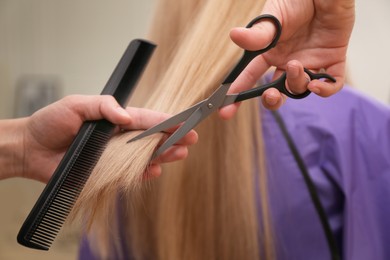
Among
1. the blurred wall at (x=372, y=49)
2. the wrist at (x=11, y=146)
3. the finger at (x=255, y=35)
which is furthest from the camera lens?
Result: the blurred wall at (x=372, y=49)

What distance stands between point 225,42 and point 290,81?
0.54ft

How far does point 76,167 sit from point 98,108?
0.24 feet

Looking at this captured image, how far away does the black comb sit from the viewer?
0.44 meters

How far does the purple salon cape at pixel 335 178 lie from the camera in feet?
2.19

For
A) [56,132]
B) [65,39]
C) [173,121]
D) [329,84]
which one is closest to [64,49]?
[65,39]

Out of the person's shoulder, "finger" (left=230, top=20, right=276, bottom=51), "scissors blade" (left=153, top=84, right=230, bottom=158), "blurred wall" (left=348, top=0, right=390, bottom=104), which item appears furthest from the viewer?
"blurred wall" (left=348, top=0, right=390, bottom=104)

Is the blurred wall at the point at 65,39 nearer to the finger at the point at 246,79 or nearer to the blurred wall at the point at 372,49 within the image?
the blurred wall at the point at 372,49

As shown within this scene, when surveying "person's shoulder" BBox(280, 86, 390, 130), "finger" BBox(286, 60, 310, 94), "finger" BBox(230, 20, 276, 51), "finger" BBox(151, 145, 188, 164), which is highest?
"finger" BBox(230, 20, 276, 51)

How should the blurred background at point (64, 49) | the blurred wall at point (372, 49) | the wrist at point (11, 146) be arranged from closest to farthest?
the wrist at point (11, 146)
the blurred wall at point (372, 49)
the blurred background at point (64, 49)

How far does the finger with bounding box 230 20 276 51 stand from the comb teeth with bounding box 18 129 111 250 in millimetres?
210

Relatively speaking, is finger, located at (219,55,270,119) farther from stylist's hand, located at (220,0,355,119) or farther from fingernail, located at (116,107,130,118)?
fingernail, located at (116,107,130,118)

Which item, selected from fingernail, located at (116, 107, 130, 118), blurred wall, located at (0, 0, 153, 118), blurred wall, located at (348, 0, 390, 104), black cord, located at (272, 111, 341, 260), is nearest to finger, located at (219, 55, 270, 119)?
fingernail, located at (116, 107, 130, 118)

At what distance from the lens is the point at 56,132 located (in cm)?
56

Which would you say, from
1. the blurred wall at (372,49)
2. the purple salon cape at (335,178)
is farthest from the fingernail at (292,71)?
the blurred wall at (372,49)
